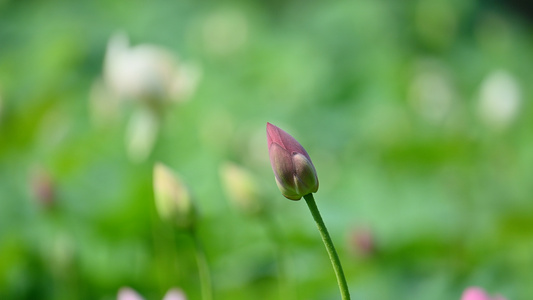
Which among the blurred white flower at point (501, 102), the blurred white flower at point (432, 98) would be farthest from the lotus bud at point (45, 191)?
the blurred white flower at point (432, 98)

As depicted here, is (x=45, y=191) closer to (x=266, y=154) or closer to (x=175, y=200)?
(x=175, y=200)

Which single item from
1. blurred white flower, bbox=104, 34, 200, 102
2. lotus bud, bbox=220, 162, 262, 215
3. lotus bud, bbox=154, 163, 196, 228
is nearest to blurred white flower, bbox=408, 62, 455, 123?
blurred white flower, bbox=104, 34, 200, 102

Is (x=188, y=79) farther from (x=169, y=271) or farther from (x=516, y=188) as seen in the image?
(x=516, y=188)

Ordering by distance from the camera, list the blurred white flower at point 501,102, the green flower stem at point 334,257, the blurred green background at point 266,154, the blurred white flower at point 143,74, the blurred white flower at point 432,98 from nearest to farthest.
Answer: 1. the green flower stem at point 334,257
2. the blurred green background at point 266,154
3. the blurred white flower at point 143,74
4. the blurred white flower at point 501,102
5. the blurred white flower at point 432,98

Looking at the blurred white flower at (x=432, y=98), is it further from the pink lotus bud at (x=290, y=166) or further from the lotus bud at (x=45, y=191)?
the pink lotus bud at (x=290, y=166)

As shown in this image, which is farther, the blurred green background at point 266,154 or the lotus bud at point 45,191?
the blurred green background at point 266,154

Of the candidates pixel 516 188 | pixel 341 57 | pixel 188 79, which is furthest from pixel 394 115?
pixel 188 79

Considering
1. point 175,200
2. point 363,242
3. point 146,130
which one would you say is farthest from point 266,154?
point 175,200
